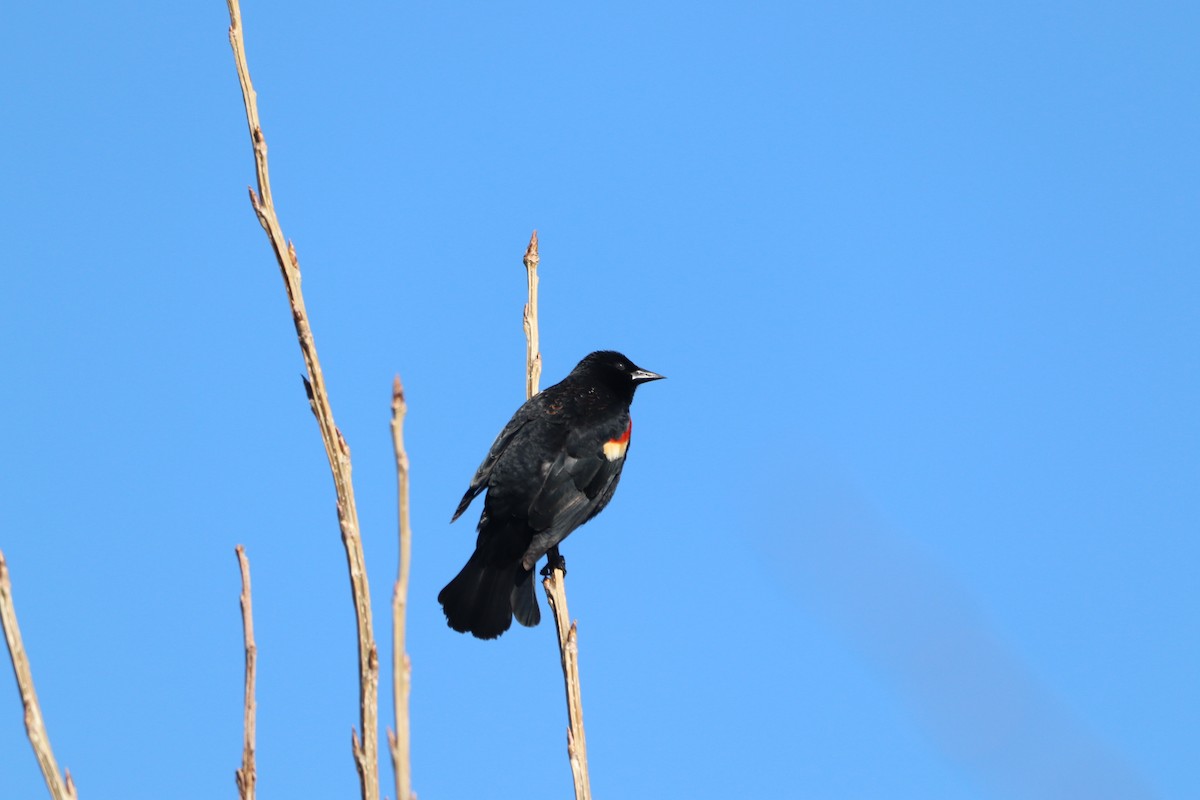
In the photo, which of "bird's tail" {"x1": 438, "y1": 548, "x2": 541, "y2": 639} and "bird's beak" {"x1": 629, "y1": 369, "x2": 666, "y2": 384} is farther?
"bird's beak" {"x1": 629, "y1": 369, "x2": 666, "y2": 384}

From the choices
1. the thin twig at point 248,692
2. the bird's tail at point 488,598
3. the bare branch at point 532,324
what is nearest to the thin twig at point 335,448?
the thin twig at point 248,692

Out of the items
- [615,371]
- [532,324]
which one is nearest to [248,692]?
[532,324]

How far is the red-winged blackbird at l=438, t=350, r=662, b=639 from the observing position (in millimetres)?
5676

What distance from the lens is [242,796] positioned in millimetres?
1912

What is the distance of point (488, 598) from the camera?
5.67 metres

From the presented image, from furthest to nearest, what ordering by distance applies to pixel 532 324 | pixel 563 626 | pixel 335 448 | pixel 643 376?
pixel 643 376 → pixel 532 324 → pixel 563 626 → pixel 335 448

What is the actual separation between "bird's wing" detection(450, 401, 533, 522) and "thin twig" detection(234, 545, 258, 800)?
12.6ft

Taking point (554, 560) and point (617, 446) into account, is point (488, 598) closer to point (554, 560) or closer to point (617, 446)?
point (554, 560)

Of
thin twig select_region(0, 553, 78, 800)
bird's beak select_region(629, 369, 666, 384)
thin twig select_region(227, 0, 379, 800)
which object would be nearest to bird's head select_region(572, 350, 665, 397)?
bird's beak select_region(629, 369, 666, 384)

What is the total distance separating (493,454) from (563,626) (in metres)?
2.29

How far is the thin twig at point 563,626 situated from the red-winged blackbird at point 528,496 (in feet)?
0.64

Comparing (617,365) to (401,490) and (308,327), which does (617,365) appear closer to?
(308,327)

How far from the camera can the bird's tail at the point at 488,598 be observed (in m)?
5.62

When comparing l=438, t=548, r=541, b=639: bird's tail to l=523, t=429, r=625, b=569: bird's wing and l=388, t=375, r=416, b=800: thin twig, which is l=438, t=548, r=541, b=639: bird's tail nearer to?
l=523, t=429, r=625, b=569: bird's wing
